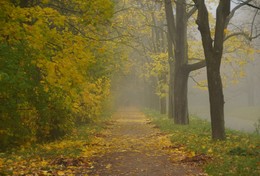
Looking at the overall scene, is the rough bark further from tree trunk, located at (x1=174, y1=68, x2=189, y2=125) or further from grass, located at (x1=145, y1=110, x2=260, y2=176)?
tree trunk, located at (x1=174, y1=68, x2=189, y2=125)

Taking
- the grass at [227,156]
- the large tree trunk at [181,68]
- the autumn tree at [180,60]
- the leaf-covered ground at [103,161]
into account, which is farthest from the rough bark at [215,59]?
the large tree trunk at [181,68]

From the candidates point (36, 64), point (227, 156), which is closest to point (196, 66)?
point (227, 156)

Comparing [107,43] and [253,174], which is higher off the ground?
[107,43]

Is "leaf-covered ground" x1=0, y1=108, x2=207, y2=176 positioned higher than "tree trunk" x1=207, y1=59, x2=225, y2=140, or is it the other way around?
"tree trunk" x1=207, y1=59, x2=225, y2=140

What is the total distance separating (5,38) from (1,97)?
178 cm

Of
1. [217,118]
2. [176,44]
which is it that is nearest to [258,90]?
[176,44]

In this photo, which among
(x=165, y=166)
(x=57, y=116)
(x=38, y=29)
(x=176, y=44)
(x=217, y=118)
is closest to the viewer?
(x=165, y=166)

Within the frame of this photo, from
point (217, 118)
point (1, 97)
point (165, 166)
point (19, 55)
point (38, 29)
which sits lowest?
point (165, 166)

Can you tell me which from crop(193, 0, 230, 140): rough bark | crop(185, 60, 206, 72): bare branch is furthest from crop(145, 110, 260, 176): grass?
crop(185, 60, 206, 72): bare branch

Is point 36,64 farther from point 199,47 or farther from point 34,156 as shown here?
point 199,47

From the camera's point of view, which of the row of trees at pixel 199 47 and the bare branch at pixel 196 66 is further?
the bare branch at pixel 196 66

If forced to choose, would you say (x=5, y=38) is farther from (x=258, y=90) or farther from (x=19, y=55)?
(x=258, y=90)

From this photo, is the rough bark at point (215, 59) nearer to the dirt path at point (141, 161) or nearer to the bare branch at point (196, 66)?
the dirt path at point (141, 161)

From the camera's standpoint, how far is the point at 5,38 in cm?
1030
